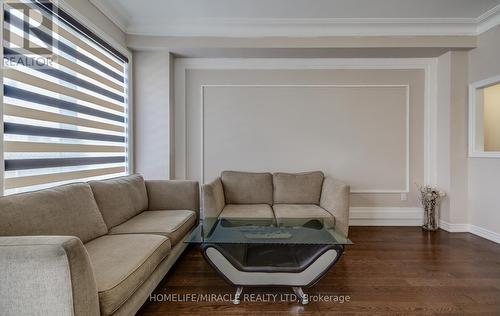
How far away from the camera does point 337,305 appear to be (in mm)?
1765

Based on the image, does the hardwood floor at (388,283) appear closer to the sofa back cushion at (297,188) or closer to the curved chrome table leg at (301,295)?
the curved chrome table leg at (301,295)

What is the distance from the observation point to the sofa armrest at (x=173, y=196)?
282 cm

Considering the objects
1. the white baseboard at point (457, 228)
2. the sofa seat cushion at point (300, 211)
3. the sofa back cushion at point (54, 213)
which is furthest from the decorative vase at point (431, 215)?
the sofa back cushion at point (54, 213)

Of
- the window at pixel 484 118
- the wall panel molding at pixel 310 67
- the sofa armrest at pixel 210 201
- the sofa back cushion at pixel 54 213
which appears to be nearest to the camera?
the sofa back cushion at pixel 54 213

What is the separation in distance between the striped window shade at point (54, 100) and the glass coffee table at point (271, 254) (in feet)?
4.31

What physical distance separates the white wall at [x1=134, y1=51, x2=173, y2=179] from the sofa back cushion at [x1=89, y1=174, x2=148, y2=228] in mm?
597

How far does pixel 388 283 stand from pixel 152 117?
127 inches

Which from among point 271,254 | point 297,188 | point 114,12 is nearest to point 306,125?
point 297,188

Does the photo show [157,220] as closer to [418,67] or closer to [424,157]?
[424,157]

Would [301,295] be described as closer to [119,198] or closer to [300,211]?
[300,211]

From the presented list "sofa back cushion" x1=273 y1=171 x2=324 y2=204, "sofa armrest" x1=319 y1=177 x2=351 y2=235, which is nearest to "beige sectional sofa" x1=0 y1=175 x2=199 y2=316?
"sofa back cushion" x1=273 y1=171 x2=324 y2=204

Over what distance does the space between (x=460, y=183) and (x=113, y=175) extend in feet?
14.6

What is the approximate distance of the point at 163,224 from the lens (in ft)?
7.16

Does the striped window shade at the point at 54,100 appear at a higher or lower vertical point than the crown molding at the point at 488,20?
lower
